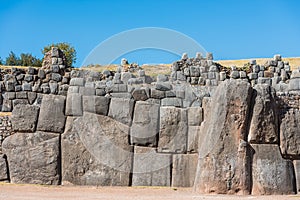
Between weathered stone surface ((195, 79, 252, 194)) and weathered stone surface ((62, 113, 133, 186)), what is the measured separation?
7.48 ft

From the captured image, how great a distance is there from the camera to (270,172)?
38.6 ft

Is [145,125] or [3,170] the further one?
[145,125]

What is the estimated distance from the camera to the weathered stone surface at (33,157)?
1312 cm

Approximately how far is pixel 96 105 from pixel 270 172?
4850 millimetres

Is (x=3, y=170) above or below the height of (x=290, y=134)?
below

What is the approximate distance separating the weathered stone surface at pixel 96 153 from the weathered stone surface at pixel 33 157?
28 cm

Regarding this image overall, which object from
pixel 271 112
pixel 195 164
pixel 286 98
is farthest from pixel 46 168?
pixel 286 98

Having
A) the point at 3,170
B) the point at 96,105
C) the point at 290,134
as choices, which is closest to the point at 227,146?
the point at 290,134

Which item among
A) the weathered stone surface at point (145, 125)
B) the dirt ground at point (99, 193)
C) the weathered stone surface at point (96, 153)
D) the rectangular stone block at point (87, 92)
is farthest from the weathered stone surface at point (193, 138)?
the rectangular stone block at point (87, 92)

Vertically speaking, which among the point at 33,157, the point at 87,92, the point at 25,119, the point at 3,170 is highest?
the point at 87,92

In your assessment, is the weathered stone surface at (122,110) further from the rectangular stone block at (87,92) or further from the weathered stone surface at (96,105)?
the rectangular stone block at (87,92)

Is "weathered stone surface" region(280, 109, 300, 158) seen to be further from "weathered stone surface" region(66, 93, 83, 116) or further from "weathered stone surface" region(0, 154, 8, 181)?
"weathered stone surface" region(0, 154, 8, 181)

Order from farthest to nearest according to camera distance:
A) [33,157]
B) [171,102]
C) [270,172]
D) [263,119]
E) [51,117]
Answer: [171,102], [51,117], [33,157], [263,119], [270,172]

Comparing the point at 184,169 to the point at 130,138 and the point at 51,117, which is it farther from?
the point at 51,117
